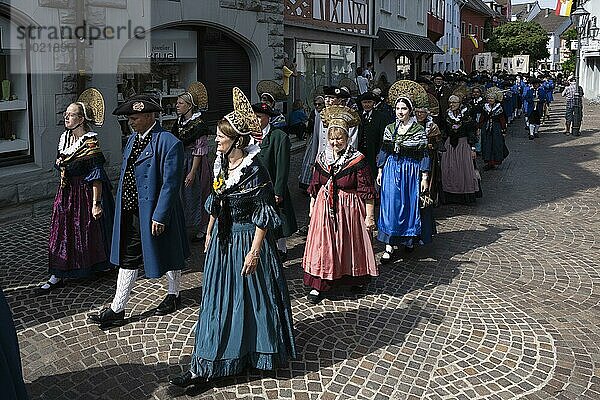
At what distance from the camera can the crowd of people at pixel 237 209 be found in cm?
440

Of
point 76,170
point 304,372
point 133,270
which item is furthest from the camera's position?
point 76,170

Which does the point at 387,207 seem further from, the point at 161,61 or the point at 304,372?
the point at 161,61

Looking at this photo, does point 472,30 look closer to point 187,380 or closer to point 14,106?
point 14,106

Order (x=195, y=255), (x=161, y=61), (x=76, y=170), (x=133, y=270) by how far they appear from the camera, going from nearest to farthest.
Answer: (x=133, y=270), (x=76, y=170), (x=195, y=255), (x=161, y=61)

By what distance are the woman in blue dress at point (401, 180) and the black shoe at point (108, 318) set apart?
9.94 feet

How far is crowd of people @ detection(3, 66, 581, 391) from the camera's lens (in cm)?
440

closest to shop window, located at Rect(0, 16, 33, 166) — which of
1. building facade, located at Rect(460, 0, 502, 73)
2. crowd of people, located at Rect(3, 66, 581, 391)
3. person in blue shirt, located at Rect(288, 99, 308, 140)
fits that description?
crowd of people, located at Rect(3, 66, 581, 391)

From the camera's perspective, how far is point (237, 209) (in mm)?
4426

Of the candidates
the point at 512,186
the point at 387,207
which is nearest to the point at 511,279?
the point at 387,207

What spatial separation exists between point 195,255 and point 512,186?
7.08 m

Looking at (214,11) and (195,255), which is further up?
(214,11)

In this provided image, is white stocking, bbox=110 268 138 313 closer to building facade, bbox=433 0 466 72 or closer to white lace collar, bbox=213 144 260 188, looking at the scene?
white lace collar, bbox=213 144 260 188

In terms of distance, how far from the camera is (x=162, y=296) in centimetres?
616

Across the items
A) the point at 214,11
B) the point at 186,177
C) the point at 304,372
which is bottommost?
the point at 304,372
